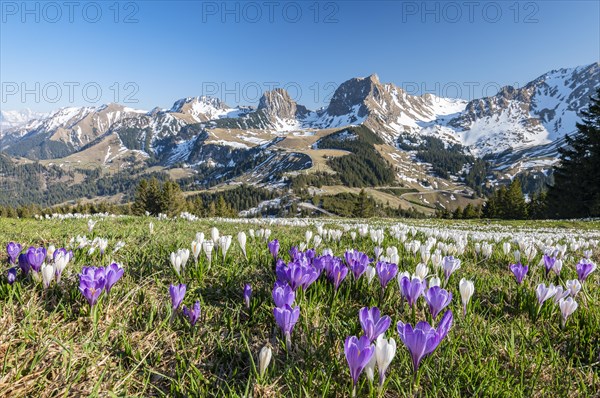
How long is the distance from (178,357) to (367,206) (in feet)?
349

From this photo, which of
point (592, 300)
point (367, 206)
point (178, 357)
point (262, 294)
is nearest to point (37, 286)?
point (178, 357)

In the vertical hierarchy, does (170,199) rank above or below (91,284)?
below

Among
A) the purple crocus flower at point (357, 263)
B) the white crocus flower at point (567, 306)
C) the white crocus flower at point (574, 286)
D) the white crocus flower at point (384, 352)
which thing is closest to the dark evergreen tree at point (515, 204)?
the white crocus flower at point (574, 286)

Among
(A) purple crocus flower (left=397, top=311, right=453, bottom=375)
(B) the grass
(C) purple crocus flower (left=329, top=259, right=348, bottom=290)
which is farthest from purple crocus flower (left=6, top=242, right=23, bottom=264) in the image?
(A) purple crocus flower (left=397, top=311, right=453, bottom=375)

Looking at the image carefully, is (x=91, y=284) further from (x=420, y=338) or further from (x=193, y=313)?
(x=420, y=338)

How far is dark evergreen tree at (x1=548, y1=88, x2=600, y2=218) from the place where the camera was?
43.8 metres

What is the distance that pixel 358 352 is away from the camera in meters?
1.63

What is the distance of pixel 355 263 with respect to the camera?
10.2 feet

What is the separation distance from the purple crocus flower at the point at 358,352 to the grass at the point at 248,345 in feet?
0.67

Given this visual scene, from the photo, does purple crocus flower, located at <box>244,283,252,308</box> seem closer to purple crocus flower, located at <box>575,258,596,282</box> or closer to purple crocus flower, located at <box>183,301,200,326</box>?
purple crocus flower, located at <box>183,301,200,326</box>

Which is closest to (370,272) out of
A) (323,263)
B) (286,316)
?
(323,263)

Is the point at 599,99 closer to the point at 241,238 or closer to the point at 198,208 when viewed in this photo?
the point at 241,238

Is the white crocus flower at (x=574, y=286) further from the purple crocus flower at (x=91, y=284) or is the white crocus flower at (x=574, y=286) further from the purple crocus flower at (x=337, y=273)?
the purple crocus flower at (x=91, y=284)

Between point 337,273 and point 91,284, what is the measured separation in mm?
1829
